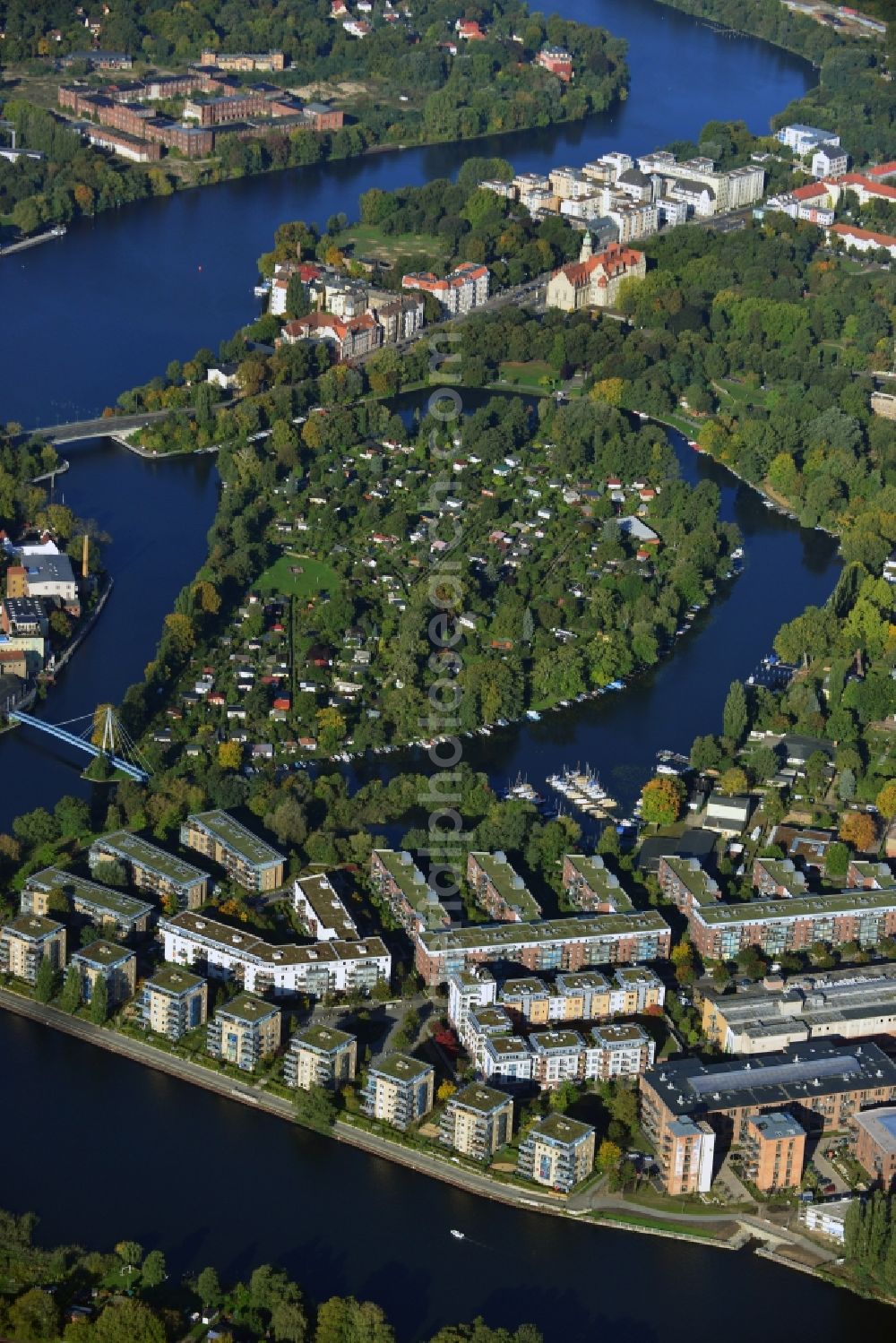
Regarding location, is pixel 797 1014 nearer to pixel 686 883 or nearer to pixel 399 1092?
pixel 686 883

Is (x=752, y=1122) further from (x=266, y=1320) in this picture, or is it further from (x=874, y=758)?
(x=874, y=758)

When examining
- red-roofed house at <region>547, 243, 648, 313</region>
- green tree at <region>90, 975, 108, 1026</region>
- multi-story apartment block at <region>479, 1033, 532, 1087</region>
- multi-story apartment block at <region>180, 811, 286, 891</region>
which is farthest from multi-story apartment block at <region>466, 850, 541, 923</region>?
red-roofed house at <region>547, 243, 648, 313</region>

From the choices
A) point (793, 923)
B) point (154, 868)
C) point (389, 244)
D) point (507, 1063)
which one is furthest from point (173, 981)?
point (389, 244)

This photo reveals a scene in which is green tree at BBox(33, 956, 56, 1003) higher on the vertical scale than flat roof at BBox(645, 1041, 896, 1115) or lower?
lower

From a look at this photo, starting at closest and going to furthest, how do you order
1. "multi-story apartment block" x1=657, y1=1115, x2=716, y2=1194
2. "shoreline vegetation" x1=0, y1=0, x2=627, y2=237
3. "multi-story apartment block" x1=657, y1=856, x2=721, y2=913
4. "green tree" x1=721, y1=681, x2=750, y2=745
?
"multi-story apartment block" x1=657, y1=1115, x2=716, y2=1194 < "multi-story apartment block" x1=657, y1=856, x2=721, y2=913 < "green tree" x1=721, y1=681, x2=750, y2=745 < "shoreline vegetation" x1=0, y1=0, x2=627, y2=237

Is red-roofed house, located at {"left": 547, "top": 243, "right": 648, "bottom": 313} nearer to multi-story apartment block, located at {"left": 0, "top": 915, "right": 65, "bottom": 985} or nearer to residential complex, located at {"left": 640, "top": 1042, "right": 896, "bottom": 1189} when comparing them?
multi-story apartment block, located at {"left": 0, "top": 915, "right": 65, "bottom": 985}

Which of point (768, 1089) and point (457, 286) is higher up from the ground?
point (768, 1089)

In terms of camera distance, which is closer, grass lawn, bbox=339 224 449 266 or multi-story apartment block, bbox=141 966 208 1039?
multi-story apartment block, bbox=141 966 208 1039

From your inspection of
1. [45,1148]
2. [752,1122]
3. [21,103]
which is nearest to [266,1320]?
[45,1148]
